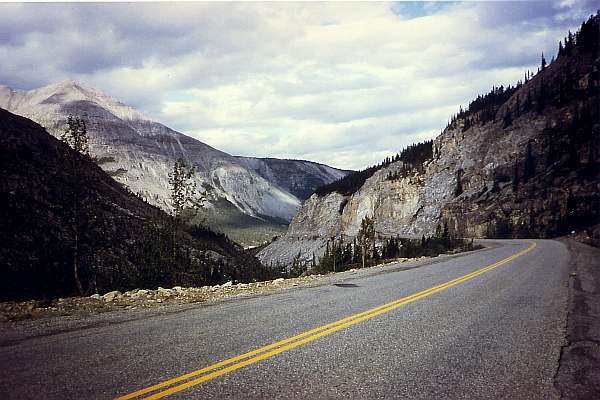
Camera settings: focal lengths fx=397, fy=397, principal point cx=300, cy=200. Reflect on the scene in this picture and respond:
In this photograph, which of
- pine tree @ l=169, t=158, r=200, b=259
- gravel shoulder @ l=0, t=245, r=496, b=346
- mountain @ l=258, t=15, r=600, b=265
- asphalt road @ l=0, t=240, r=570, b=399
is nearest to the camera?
asphalt road @ l=0, t=240, r=570, b=399

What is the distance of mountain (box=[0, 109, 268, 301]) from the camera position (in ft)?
76.7

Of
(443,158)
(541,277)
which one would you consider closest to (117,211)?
(541,277)

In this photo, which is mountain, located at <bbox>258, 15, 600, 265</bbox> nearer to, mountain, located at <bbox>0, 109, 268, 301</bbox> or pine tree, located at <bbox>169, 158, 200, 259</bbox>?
mountain, located at <bbox>0, 109, 268, 301</bbox>

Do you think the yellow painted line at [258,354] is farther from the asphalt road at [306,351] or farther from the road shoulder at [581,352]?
the road shoulder at [581,352]

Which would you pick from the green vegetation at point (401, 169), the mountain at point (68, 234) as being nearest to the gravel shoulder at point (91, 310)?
the mountain at point (68, 234)

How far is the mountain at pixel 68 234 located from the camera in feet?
76.7

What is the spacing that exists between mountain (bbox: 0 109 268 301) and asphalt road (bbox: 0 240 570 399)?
1575 centimetres

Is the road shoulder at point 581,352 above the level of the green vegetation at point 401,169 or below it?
below

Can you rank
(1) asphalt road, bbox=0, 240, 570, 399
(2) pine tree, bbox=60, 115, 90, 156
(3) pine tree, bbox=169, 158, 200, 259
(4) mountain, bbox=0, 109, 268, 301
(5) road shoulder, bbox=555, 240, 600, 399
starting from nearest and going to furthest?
(1) asphalt road, bbox=0, 240, 570, 399 → (5) road shoulder, bbox=555, 240, 600, 399 → (2) pine tree, bbox=60, 115, 90, 156 → (4) mountain, bbox=0, 109, 268, 301 → (3) pine tree, bbox=169, 158, 200, 259

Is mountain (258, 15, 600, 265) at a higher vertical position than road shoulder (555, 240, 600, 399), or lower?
higher

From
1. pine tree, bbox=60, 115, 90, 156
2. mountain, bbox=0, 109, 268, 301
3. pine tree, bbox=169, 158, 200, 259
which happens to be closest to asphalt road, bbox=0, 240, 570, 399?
mountain, bbox=0, 109, 268, 301

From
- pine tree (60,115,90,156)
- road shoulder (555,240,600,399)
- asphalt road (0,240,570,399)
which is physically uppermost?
pine tree (60,115,90,156)

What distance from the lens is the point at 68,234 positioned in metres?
51.7

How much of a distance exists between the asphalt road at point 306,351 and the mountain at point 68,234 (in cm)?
1575
